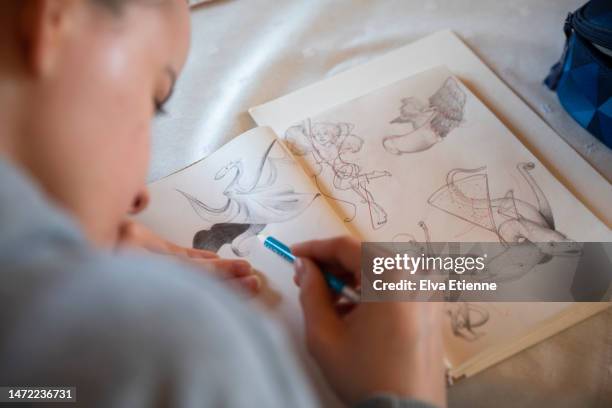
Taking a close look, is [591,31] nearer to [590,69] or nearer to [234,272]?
[590,69]

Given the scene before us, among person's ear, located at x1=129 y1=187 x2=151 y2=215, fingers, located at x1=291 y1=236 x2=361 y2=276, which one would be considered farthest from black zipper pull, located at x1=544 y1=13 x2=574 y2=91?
person's ear, located at x1=129 y1=187 x2=151 y2=215

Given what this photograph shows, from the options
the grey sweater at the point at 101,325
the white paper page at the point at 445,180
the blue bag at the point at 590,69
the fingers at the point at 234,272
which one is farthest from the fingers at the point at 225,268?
the blue bag at the point at 590,69

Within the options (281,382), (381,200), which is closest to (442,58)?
(381,200)

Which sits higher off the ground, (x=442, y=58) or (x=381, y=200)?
(x=442, y=58)

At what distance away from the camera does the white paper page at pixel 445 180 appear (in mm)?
494

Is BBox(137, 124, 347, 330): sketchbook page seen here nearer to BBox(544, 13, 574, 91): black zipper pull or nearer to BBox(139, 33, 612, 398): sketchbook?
BBox(139, 33, 612, 398): sketchbook

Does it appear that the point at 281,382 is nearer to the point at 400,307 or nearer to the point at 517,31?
the point at 400,307

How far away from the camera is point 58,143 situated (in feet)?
0.95

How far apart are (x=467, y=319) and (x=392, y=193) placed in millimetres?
154

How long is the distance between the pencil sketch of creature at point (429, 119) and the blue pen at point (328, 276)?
0.17m

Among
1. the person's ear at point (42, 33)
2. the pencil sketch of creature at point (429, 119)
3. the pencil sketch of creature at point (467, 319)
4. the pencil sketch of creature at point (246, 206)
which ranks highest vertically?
the person's ear at point (42, 33)

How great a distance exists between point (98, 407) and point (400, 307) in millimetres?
251

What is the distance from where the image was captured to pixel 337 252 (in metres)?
0.47

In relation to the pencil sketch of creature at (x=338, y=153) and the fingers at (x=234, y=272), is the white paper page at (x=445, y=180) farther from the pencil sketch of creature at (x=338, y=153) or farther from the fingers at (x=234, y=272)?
the fingers at (x=234, y=272)
